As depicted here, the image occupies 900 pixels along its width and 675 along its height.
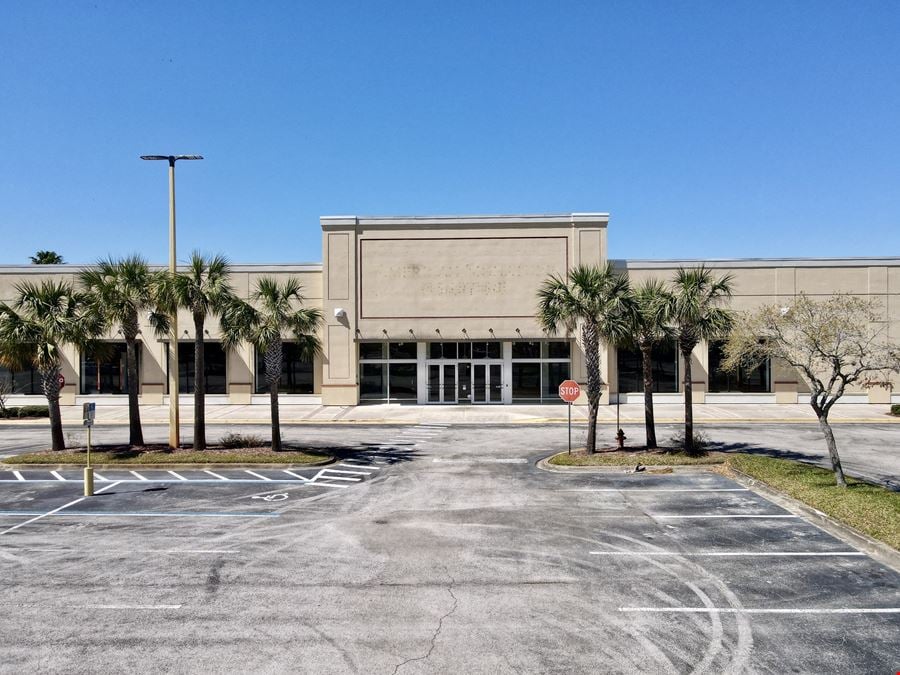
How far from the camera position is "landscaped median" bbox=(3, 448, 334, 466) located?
62.4 ft

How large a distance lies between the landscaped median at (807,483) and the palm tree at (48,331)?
1743 cm

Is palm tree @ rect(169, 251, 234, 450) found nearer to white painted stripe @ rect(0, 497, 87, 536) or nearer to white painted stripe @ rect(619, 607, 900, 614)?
white painted stripe @ rect(0, 497, 87, 536)

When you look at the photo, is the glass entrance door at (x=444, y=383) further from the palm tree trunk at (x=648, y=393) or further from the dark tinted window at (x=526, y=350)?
the palm tree trunk at (x=648, y=393)

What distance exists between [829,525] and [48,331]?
956 inches

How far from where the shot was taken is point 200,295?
1980 cm

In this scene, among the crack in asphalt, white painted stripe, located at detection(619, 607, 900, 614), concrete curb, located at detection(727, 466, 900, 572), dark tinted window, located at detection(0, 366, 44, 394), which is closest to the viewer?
the crack in asphalt

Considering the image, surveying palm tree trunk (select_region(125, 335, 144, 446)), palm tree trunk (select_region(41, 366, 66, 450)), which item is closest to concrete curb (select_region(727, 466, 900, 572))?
palm tree trunk (select_region(125, 335, 144, 446))

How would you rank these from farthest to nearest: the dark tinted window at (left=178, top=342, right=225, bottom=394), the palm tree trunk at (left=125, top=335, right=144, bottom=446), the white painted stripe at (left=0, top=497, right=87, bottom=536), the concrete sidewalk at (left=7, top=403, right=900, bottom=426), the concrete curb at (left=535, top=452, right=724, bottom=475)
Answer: the dark tinted window at (left=178, top=342, right=225, bottom=394) < the concrete sidewalk at (left=7, top=403, right=900, bottom=426) < the palm tree trunk at (left=125, top=335, right=144, bottom=446) < the concrete curb at (left=535, top=452, right=724, bottom=475) < the white painted stripe at (left=0, top=497, right=87, bottom=536)

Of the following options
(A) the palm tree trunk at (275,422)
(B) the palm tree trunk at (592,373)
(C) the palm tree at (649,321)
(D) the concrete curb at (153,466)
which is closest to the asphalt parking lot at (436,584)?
(D) the concrete curb at (153,466)

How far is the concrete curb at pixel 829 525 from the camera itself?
1046 cm

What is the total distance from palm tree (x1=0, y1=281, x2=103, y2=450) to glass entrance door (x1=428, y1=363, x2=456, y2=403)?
20.0m

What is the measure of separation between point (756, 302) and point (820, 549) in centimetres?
2792

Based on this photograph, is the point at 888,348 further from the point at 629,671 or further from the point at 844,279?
the point at 844,279

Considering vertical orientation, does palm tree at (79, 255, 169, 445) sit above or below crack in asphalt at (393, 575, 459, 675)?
above
